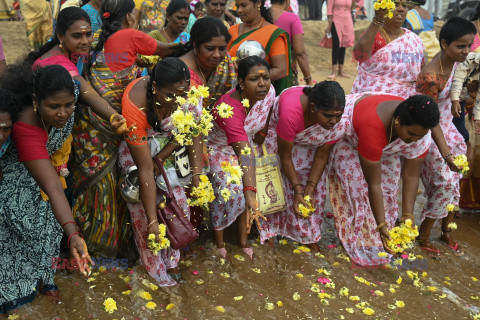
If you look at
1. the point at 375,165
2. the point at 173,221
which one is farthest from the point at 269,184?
the point at 173,221

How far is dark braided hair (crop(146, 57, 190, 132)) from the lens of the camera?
3.26 metres

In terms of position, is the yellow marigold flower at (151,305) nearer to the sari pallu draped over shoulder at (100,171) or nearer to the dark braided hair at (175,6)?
the sari pallu draped over shoulder at (100,171)

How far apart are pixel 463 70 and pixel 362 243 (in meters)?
1.92

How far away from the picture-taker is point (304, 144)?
434 centimetres

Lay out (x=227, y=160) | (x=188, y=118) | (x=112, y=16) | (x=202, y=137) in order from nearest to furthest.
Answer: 1. (x=188, y=118)
2. (x=112, y=16)
3. (x=202, y=137)
4. (x=227, y=160)

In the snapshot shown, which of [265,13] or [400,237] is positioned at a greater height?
[265,13]

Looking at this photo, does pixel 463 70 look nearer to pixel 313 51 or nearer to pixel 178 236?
pixel 178 236

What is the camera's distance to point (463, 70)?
462 cm

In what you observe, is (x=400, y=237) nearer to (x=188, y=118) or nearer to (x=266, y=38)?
(x=188, y=118)

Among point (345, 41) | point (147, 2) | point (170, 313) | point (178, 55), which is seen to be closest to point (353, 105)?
point (178, 55)

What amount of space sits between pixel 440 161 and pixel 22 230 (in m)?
3.63

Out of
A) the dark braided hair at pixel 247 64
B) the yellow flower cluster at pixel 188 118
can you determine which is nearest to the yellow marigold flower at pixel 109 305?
the yellow flower cluster at pixel 188 118

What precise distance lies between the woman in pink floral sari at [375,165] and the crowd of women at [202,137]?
1cm

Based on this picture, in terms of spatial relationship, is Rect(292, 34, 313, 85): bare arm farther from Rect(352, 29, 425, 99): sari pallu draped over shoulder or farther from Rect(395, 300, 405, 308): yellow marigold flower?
Rect(395, 300, 405, 308): yellow marigold flower
